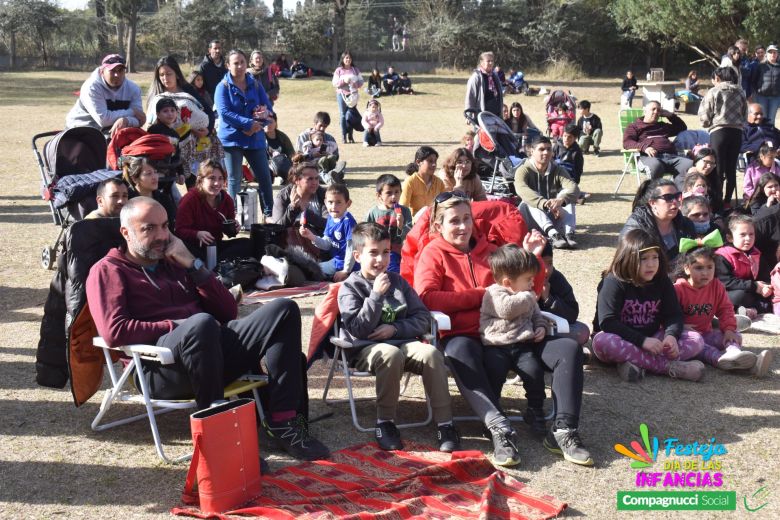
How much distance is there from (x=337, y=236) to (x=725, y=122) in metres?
5.37

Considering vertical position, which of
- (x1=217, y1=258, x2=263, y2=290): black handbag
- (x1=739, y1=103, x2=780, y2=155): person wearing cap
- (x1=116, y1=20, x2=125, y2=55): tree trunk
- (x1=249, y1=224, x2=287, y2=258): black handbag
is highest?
(x1=116, y1=20, x2=125, y2=55): tree trunk

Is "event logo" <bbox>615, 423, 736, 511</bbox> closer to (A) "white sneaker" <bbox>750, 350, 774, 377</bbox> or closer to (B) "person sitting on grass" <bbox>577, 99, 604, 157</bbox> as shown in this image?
(A) "white sneaker" <bbox>750, 350, 774, 377</bbox>

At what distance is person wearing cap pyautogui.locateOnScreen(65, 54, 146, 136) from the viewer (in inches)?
325

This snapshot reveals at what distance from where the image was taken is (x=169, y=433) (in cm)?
460

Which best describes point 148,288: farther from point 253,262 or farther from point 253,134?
point 253,134

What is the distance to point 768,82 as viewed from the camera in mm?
14328

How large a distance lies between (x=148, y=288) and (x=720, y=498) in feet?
9.46

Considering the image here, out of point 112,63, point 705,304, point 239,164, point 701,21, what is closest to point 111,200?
point 112,63

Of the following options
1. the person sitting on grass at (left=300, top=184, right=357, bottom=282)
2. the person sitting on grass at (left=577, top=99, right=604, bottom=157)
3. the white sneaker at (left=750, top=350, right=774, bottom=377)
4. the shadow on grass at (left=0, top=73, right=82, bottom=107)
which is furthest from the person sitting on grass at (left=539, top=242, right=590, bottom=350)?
the shadow on grass at (left=0, top=73, right=82, bottom=107)

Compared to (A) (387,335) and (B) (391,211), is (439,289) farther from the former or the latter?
(B) (391,211)

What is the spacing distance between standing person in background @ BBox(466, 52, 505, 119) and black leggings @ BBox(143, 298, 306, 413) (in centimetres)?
729

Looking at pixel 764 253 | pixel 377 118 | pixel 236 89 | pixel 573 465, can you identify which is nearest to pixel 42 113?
pixel 377 118

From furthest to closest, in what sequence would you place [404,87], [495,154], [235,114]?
[404,87], [495,154], [235,114]

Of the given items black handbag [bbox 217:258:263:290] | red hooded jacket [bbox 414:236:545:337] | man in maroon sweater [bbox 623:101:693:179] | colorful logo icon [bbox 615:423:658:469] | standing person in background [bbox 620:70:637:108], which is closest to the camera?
colorful logo icon [bbox 615:423:658:469]
